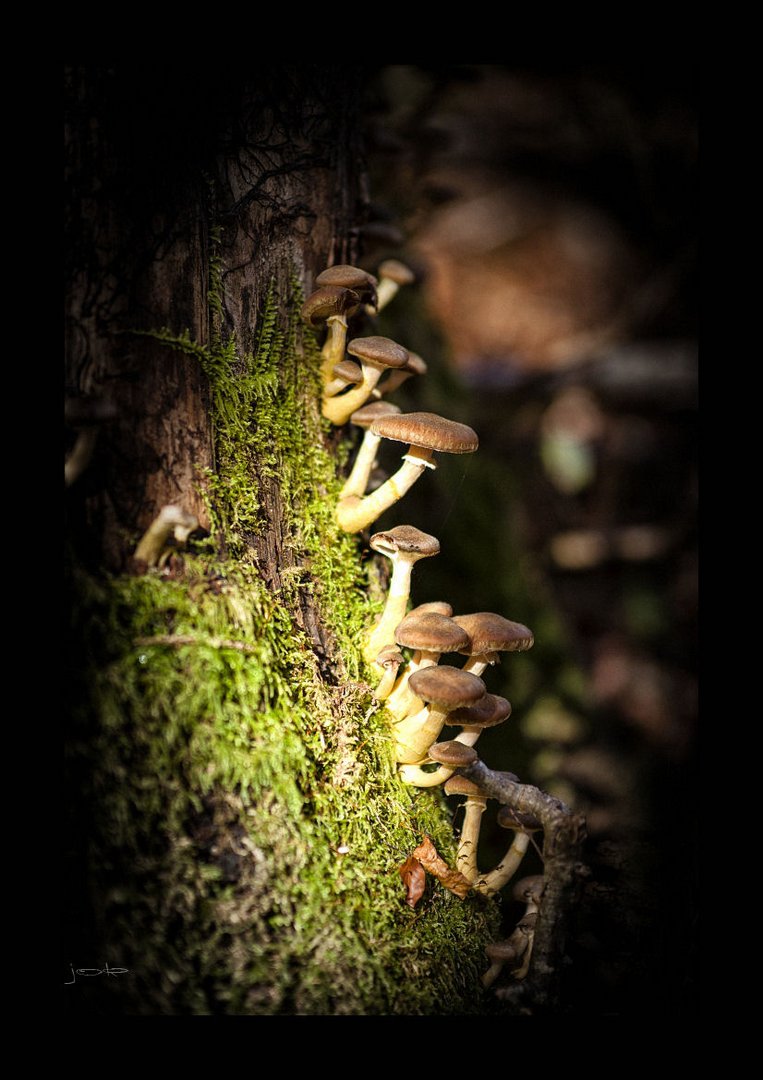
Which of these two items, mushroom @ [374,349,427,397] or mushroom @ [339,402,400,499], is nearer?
mushroom @ [339,402,400,499]

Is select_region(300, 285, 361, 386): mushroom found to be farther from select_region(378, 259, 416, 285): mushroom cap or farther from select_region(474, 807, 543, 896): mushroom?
select_region(474, 807, 543, 896): mushroom

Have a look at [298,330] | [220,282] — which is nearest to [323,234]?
[298,330]

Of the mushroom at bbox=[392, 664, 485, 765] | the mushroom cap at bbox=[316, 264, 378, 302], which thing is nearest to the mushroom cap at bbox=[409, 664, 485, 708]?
the mushroom at bbox=[392, 664, 485, 765]

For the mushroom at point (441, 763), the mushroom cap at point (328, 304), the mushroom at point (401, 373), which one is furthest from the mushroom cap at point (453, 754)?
the mushroom cap at point (328, 304)

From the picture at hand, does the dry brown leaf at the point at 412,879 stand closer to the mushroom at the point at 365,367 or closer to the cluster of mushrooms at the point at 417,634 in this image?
the cluster of mushrooms at the point at 417,634

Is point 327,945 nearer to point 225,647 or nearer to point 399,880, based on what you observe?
point 399,880

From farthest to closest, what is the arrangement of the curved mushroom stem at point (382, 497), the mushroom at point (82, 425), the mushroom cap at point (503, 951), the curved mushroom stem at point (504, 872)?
1. the curved mushroom stem at point (382, 497)
2. the curved mushroom stem at point (504, 872)
3. the mushroom cap at point (503, 951)
4. the mushroom at point (82, 425)
